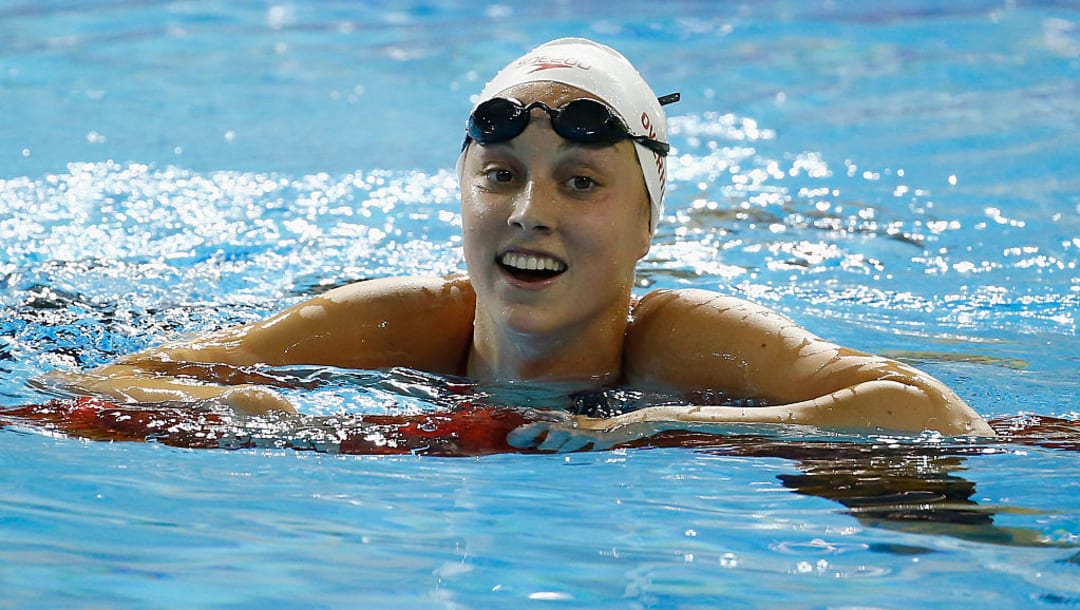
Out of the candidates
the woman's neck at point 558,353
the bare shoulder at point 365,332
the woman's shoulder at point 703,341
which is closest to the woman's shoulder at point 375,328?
the bare shoulder at point 365,332

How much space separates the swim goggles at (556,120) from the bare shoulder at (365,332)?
0.68 metres

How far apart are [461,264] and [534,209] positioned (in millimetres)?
2624

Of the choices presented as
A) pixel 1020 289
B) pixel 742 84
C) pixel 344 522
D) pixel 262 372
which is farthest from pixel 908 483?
pixel 742 84

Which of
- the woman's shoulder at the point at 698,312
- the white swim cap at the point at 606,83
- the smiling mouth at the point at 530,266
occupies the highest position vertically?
the white swim cap at the point at 606,83

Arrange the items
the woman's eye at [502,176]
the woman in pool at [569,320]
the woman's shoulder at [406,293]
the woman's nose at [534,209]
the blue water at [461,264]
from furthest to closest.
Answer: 1. the woman's shoulder at [406,293]
2. the woman's eye at [502,176]
3. the woman's nose at [534,209]
4. the woman in pool at [569,320]
5. the blue water at [461,264]

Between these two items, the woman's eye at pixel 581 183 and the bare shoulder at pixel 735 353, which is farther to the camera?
the woman's eye at pixel 581 183

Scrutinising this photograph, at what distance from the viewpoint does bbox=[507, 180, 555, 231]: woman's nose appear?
3.25 metres

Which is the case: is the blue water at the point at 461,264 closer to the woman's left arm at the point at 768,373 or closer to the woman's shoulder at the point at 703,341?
the woman's left arm at the point at 768,373

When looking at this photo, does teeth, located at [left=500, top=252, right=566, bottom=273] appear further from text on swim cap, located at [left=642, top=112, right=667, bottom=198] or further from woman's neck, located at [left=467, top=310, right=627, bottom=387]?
text on swim cap, located at [left=642, top=112, right=667, bottom=198]

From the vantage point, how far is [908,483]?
2.81 metres

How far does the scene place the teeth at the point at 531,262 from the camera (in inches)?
130

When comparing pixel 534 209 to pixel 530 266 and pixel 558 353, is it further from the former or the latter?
pixel 558 353

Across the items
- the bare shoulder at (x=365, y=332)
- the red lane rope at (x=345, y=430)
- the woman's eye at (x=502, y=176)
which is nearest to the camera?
the red lane rope at (x=345, y=430)

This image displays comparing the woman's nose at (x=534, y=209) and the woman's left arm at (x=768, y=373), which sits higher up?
the woman's nose at (x=534, y=209)
